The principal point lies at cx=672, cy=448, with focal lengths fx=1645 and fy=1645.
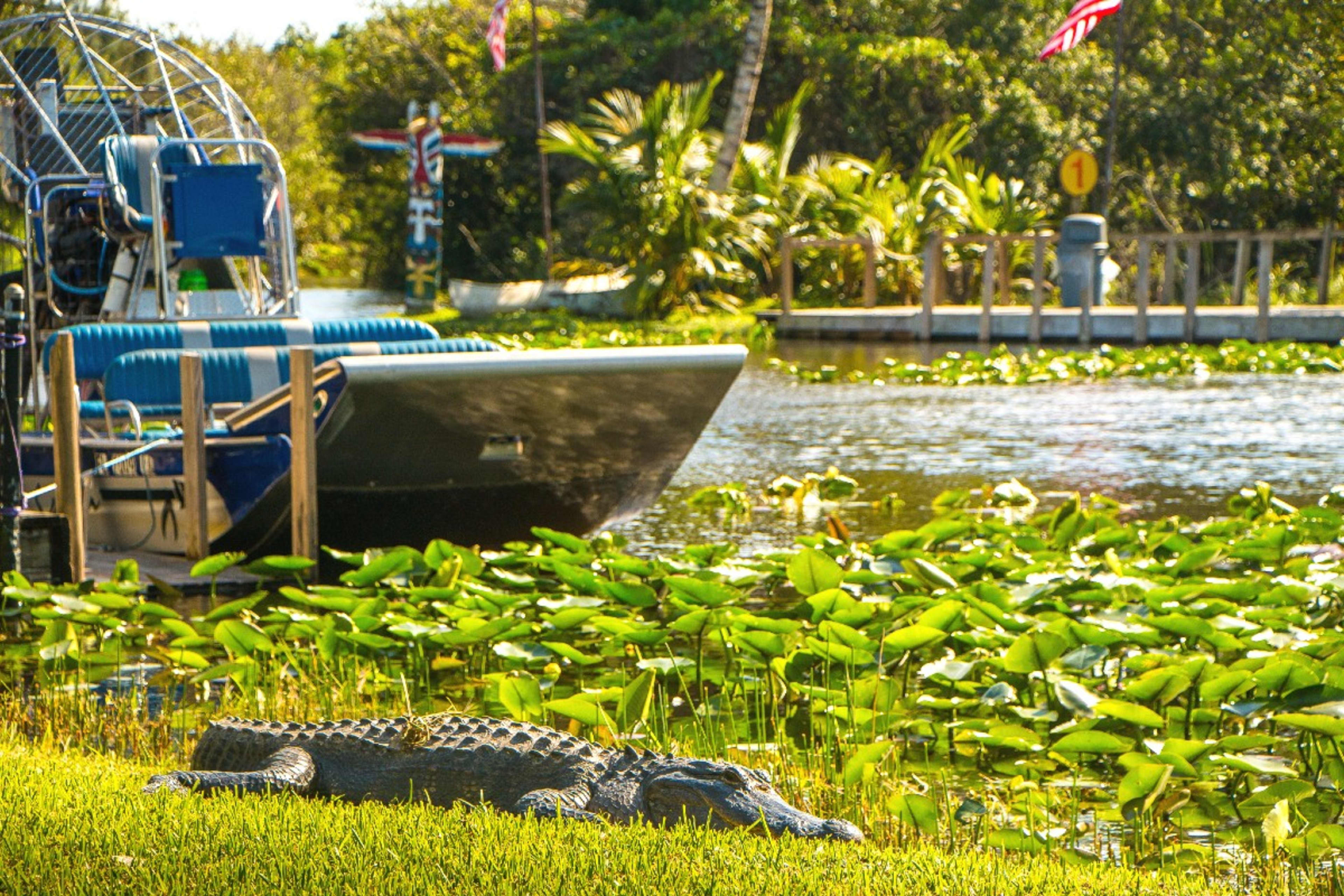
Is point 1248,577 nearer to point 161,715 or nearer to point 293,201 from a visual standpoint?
point 161,715

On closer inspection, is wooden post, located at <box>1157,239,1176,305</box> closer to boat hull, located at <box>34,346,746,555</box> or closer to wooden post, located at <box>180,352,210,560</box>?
boat hull, located at <box>34,346,746,555</box>

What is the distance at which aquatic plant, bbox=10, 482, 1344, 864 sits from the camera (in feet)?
14.1

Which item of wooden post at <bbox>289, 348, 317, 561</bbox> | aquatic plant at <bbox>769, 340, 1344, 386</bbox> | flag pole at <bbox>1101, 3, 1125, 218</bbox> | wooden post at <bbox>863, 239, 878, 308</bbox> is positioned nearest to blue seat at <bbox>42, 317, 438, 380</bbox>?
wooden post at <bbox>289, 348, 317, 561</bbox>

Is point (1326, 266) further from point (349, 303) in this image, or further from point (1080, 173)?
point (349, 303)

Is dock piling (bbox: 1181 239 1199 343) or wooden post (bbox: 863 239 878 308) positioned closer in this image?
dock piling (bbox: 1181 239 1199 343)

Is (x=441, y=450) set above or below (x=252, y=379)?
below

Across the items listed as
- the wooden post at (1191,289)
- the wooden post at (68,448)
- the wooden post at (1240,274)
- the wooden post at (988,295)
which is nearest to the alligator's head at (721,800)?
the wooden post at (68,448)

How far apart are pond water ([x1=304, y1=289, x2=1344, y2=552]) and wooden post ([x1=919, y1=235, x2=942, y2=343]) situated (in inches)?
207

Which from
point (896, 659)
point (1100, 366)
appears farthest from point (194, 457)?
point (1100, 366)

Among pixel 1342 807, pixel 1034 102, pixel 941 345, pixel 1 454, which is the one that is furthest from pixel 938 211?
pixel 1342 807

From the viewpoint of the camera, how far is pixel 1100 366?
18.2 m

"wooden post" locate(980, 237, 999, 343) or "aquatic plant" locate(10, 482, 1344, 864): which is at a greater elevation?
"wooden post" locate(980, 237, 999, 343)

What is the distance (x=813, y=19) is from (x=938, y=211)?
9.01 meters

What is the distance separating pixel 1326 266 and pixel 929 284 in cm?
566
